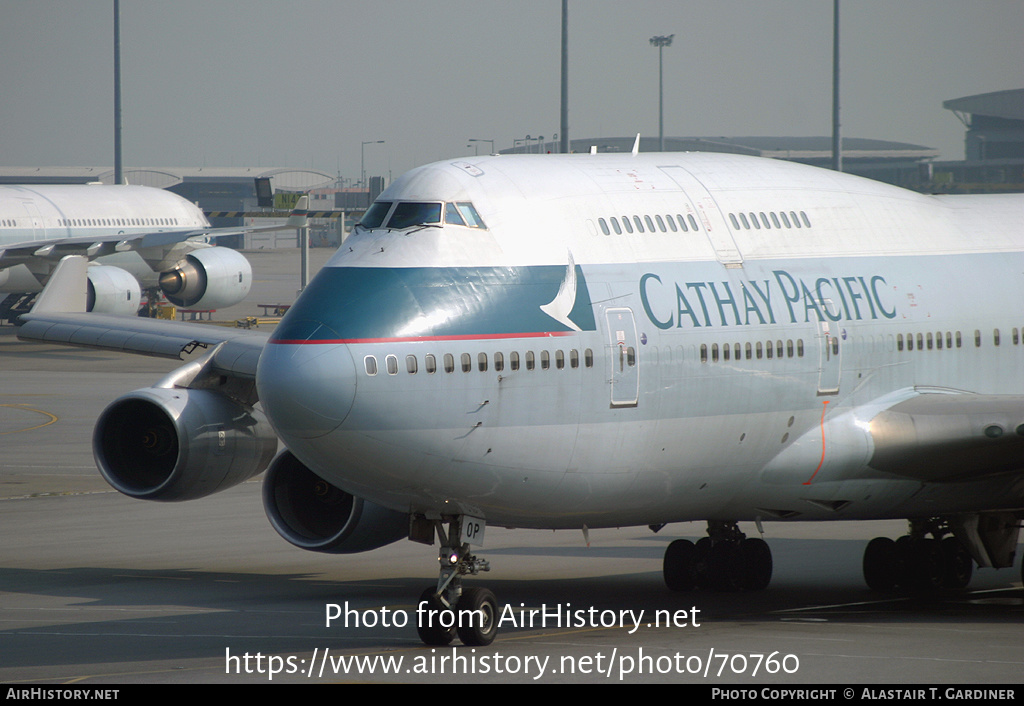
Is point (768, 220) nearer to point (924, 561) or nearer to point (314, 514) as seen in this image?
point (924, 561)

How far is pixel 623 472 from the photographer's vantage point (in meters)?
17.3

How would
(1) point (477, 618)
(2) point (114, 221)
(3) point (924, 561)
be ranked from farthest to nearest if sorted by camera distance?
(2) point (114, 221) < (3) point (924, 561) < (1) point (477, 618)

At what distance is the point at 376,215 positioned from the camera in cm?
1720

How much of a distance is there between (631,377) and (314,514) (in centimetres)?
586

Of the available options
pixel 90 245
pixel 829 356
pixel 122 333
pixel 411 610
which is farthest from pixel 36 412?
pixel 829 356

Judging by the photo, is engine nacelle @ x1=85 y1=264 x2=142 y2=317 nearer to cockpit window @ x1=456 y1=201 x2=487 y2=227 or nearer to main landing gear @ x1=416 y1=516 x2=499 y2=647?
cockpit window @ x1=456 y1=201 x2=487 y2=227

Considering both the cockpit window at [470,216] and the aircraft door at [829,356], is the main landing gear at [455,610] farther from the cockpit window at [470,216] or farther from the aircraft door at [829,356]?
the aircraft door at [829,356]

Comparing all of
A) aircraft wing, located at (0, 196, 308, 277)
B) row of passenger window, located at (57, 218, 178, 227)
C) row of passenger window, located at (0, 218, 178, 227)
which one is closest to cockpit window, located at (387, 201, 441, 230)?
aircraft wing, located at (0, 196, 308, 277)

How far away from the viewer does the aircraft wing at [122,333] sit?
69.6 ft

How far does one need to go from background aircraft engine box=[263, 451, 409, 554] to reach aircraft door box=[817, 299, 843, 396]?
6.04m
